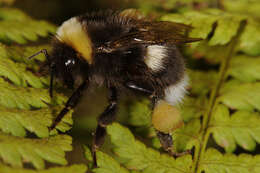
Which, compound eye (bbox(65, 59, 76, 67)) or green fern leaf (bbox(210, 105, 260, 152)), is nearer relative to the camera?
compound eye (bbox(65, 59, 76, 67))

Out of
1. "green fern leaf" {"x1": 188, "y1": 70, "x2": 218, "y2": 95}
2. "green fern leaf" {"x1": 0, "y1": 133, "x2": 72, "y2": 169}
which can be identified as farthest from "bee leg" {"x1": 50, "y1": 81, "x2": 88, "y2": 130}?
"green fern leaf" {"x1": 188, "y1": 70, "x2": 218, "y2": 95}

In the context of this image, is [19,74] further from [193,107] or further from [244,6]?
[244,6]

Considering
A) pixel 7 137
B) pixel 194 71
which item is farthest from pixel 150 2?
pixel 7 137

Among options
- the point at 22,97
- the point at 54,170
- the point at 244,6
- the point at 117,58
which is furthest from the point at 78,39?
the point at 244,6

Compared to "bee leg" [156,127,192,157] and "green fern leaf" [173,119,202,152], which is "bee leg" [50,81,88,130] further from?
"green fern leaf" [173,119,202,152]

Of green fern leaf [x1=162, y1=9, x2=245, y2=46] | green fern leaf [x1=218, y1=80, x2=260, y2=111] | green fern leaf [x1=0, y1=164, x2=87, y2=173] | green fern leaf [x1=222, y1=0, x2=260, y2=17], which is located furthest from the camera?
green fern leaf [x1=222, y1=0, x2=260, y2=17]

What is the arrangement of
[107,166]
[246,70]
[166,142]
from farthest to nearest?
[246,70], [166,142], [107,166]

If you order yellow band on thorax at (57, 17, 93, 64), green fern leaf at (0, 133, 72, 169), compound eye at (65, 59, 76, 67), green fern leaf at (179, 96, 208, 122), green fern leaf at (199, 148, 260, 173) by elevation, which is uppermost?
yellow band on thorax at (57, 17, 93, 64)

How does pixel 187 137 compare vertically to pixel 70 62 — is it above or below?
below
